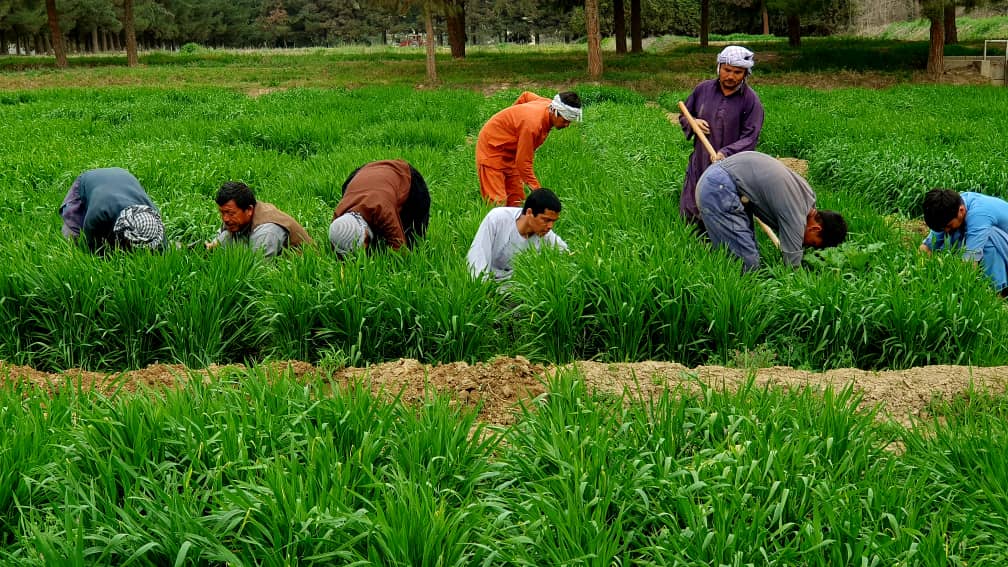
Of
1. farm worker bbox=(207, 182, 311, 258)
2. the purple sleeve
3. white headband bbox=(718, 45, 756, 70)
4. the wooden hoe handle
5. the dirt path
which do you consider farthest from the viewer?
the purple sleeve

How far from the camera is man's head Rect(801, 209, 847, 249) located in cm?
583

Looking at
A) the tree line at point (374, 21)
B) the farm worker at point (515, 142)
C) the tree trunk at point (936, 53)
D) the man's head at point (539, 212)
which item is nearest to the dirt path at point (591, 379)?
the man's head at point (539, 212)

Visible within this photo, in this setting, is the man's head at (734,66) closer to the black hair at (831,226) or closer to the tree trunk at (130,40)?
the black hair at (831,226)

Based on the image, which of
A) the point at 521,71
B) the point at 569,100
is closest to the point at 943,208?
the point at 569,100

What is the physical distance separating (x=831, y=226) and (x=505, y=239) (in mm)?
2331

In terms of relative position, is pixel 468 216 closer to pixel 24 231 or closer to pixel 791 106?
pixel 24 231

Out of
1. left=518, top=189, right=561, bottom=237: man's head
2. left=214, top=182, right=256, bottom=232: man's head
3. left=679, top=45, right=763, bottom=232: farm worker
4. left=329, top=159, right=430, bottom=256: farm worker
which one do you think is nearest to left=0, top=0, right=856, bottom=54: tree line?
left=679, top=45, right=763, bottom=232: farm worker

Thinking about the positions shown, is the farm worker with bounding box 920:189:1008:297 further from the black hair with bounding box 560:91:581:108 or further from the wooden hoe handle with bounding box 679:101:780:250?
the black hair with bounding box 560:91:581:108

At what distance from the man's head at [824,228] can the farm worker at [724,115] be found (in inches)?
34.0

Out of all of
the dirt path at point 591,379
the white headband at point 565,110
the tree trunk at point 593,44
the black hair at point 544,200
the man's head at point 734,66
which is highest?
the tree trunk at point 593,44

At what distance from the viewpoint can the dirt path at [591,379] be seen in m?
3.99

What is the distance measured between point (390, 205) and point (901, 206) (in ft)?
18.5

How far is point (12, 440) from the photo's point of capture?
298 cm

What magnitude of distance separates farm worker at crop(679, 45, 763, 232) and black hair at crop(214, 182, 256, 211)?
329 cm
